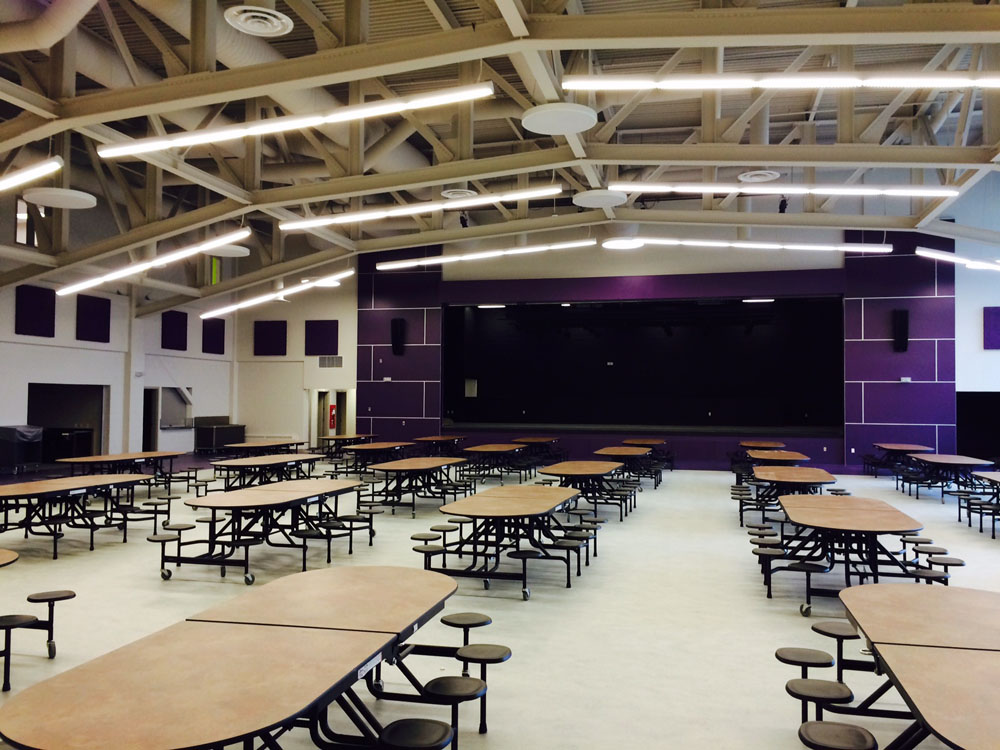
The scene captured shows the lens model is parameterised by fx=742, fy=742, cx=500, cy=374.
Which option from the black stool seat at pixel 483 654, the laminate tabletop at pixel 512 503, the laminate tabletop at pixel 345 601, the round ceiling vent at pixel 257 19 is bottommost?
the black stool seat at pixel 483 654

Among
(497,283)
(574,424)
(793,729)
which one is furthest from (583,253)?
(793,729)

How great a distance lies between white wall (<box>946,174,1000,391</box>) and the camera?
16.0 meters

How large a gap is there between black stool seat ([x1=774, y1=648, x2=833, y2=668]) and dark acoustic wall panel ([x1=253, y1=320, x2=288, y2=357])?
18661 millimetres

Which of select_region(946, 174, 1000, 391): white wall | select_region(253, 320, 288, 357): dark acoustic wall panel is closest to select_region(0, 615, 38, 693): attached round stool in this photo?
select_region(253, 320, 288, 357): dark acoustic wall panel

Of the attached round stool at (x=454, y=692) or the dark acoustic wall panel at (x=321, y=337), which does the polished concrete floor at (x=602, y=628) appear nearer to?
the attached round stool at (x=454, y=692)

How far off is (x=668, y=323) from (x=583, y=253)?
328 cm

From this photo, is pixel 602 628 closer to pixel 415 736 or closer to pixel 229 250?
pixel 415 736

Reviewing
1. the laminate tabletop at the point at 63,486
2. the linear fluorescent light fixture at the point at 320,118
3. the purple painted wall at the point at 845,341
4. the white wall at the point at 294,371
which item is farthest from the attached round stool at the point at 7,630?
the white wall at the point at 294,371

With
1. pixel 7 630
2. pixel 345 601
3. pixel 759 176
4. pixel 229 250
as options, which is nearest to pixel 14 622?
pixel 7 630

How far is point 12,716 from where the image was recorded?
2154 millimetres

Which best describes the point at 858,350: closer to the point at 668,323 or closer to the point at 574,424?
the point at 668,323

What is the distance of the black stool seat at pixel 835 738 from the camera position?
2.69 m

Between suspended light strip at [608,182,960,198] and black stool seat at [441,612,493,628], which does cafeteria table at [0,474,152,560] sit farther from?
suspended light strip at [608,182,960,198]

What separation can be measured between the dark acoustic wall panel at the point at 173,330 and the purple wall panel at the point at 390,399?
4.60 meters
